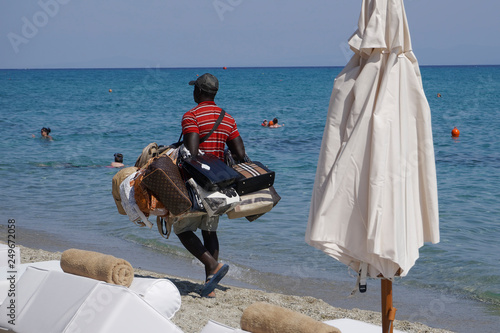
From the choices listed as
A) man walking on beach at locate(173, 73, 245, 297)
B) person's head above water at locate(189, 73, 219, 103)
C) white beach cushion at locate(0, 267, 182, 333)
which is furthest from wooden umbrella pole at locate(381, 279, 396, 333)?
person's head above water at locate(189, 73, 219, 103)

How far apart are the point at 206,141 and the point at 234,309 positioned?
4.88ft

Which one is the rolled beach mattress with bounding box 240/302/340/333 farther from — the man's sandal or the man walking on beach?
the man's sandal

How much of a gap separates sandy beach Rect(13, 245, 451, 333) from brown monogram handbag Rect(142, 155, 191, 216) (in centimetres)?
89

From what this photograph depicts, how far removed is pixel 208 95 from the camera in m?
5.05

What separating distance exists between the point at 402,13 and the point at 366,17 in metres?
0.19

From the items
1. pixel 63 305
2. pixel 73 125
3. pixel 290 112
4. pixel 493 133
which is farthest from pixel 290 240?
pixel 290 112

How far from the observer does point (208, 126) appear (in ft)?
16.1

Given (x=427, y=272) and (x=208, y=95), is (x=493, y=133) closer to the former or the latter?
(x=427, y=272)

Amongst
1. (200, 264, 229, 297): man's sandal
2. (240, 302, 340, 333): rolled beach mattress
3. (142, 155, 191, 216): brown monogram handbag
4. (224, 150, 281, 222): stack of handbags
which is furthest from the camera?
(200, 264, 229, 297): man's sandal

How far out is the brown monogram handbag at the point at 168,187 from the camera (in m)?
4.41

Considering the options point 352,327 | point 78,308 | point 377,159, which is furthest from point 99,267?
point 377,159

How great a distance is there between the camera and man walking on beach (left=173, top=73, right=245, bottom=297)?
4.87 meters

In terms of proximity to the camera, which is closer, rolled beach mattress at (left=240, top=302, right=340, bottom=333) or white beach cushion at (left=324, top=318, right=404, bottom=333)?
rolled beach mattress at (left=240, top=302, right=340, bottom=333)

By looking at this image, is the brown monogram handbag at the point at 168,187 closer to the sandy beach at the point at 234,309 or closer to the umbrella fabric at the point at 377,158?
the sandy beach at the point at 234,309
